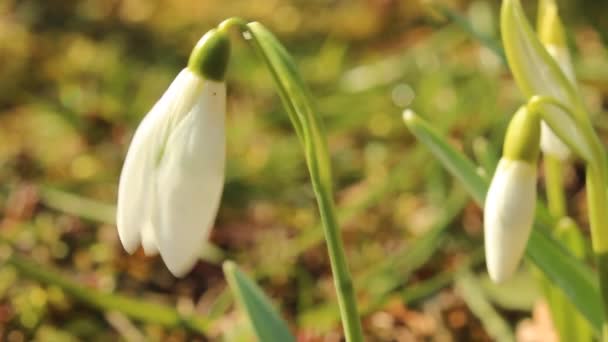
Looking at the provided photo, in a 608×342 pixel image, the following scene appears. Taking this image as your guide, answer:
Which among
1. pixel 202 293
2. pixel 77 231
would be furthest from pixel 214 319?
pixel 77 231

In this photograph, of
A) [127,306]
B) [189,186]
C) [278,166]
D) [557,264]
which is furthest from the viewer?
[278,166]

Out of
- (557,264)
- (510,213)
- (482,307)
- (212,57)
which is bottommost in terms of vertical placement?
(482,307)

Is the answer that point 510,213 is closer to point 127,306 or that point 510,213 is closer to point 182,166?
point 182,166

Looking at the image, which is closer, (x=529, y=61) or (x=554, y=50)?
(x=529, y=61)

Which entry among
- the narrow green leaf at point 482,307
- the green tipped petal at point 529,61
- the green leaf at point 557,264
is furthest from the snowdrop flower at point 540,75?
the narrow green leaf at point 482,307

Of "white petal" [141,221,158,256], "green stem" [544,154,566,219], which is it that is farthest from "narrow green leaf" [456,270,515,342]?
"white petal" [141,221,158,256]

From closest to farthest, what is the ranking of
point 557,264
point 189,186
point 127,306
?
point 189,186 → point 557,264 → point 127,306

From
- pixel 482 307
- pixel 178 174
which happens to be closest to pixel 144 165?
pixel 178 174

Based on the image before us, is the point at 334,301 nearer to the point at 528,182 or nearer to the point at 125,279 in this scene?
the point at 125,279
